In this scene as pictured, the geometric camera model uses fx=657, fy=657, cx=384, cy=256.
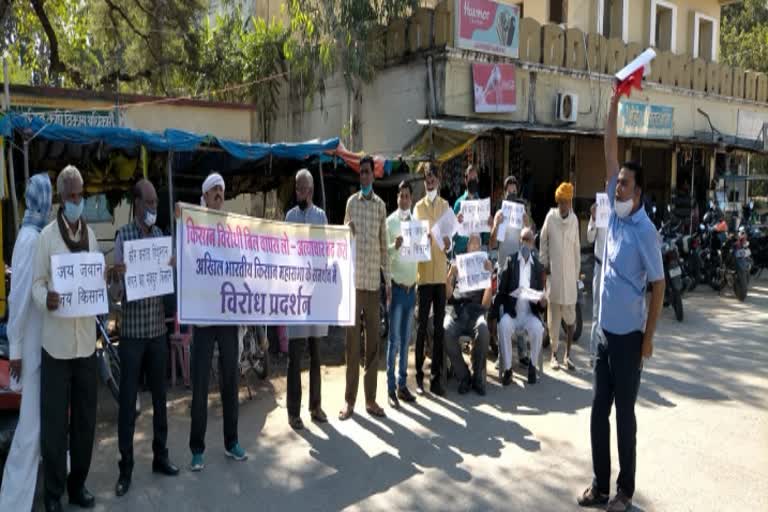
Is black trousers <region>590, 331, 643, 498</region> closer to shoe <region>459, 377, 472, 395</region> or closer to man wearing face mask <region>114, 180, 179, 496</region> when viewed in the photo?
shoe <region>459, 377, 472, 395</region>

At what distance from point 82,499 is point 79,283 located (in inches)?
54.9

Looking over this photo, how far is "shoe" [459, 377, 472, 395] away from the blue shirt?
2.66 metres

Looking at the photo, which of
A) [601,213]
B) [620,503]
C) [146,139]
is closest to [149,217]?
[146,139]

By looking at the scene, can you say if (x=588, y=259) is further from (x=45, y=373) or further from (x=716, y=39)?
(x=45, y=373)

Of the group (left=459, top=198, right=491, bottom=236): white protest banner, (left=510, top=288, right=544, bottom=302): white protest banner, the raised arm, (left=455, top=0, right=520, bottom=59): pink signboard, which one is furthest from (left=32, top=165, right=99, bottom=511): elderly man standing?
(left=455, top=0, right=520, bottom=59): pink signboard

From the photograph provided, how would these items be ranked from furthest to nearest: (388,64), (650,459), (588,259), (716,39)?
(716,39)
(588,259)
(388,64)
(650,459)

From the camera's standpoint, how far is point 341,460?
4.95 metres

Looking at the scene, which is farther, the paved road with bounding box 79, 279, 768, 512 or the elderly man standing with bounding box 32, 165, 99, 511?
the paved road with bounding box 79, 279, 768, 512

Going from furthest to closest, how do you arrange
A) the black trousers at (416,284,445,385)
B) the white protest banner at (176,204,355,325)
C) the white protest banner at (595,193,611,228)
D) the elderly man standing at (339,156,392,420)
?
the white protest banner at (595,193,611,228) < the black trousers at (416,284,445,385) < the elderly man standing at (339,156,392,420) < the white protest banner at (176,204,355,325)

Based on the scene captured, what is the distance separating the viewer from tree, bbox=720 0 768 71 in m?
29.3

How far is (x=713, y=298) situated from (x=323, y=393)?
353 inches

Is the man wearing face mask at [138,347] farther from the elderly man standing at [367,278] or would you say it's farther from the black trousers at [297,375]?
the elderly man standing at [367,278]

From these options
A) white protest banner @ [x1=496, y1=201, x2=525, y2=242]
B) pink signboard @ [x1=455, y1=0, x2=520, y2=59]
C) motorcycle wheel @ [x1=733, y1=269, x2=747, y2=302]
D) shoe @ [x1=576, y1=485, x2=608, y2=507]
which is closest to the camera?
shoe @ [x1=576, y1=485, x2=608, y2=507]

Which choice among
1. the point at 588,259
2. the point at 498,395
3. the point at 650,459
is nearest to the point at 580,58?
the point at 588,259
